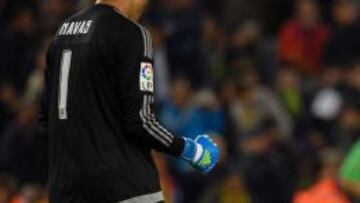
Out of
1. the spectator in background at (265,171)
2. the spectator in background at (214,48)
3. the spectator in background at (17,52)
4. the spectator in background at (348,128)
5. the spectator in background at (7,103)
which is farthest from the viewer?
the spectator in background at (214,48)

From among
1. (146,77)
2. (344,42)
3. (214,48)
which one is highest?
(146,77)

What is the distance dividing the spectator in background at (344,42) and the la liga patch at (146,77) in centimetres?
890

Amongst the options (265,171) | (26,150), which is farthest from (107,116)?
(26,150)

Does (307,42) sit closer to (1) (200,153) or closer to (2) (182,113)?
(2) (182,113)

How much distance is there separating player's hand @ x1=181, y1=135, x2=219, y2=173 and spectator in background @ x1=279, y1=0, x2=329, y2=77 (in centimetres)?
930

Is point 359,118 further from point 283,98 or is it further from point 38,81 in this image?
point 38,81

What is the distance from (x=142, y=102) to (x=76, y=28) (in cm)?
48

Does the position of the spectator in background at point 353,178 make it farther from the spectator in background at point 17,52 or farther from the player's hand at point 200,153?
the spectator in background at point 17,52

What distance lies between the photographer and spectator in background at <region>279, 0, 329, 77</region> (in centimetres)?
1542

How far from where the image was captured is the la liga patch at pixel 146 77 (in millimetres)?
5875

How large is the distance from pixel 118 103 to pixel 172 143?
1.02ft

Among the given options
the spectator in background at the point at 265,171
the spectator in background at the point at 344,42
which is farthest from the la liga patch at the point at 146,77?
the spectator in background at the point at 344,42

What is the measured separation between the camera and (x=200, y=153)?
20.0 ft

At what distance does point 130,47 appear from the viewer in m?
5.89
